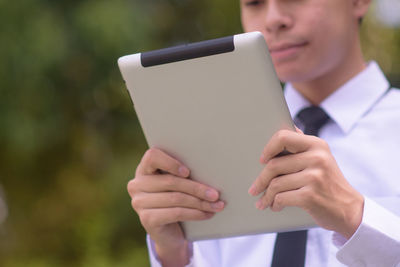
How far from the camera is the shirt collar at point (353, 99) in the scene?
1.55 metres

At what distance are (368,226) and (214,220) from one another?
382 millimetres

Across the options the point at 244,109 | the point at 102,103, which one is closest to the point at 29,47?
the point at 102,103

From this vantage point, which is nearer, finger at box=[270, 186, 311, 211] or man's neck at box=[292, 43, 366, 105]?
finger at box=[270, 186, 311, 211]

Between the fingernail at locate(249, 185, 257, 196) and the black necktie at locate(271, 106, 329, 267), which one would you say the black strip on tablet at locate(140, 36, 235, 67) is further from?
the black necktie at locate(271, 106, 329, 267)

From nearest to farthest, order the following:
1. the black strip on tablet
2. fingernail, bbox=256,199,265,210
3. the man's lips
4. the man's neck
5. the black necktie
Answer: the black strip on tablet → fingernail, bbox=256,199,265,210 → the black necktie → the man's lips → the man's neck

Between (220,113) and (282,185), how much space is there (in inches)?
8.4

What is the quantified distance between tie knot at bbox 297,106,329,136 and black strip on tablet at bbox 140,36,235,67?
550 millimetres

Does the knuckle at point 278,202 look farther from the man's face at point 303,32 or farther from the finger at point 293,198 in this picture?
the man's face at point 303,32

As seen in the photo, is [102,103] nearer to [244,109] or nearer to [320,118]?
[320,118]

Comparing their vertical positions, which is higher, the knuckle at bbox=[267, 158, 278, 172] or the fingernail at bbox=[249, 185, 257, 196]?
the knuckle at bbox=[267, 158, 278, 172]

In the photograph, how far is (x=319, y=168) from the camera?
109 cm

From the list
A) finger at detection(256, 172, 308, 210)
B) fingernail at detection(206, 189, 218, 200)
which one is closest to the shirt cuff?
fingernail at detection(206, 189, 218, 200)

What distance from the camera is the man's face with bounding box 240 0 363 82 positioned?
4.88 ft

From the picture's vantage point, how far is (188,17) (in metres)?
5.20
